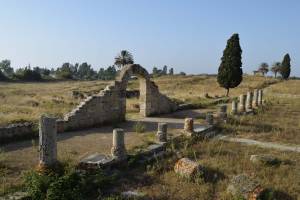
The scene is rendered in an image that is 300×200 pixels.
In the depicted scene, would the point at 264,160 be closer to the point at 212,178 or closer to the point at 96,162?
the point at 212,178

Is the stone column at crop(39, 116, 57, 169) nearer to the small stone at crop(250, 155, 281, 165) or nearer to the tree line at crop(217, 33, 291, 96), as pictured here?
the small stone at crop(250, 155, 281, 165)

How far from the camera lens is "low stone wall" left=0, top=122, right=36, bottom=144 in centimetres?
1329

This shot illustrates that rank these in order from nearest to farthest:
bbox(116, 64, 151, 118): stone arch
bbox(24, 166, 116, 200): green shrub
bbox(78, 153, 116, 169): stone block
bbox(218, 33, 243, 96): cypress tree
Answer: bbox(24, 166, 116, 200): green shrub
bbox(78, 153, 116, 169): stone block
bbox(116, 64, 151, 118): stone arch
bbox(218, 33, 243, 96): cypress tree

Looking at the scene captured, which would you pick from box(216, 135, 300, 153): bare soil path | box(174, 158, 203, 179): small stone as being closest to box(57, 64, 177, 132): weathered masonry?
box(216, 135, 300, 153): bare soil path

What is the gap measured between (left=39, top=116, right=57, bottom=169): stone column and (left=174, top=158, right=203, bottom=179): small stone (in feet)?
10.6

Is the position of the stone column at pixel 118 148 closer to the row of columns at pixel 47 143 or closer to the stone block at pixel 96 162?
the stone block at pixel 96 162

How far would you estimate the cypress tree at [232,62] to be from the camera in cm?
3541

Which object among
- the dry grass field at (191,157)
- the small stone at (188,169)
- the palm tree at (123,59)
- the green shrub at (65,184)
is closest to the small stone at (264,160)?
the dry grass field at (191,157)

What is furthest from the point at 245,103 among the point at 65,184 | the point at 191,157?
the point at 65,184

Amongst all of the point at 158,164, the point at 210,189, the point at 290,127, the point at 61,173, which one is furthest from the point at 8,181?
the point at 290,127

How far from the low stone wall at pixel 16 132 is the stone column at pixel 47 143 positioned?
412 centimetres

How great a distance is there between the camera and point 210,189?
9227mm

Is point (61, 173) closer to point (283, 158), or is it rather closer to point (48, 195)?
point (48, 195)

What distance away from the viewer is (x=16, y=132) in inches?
543
